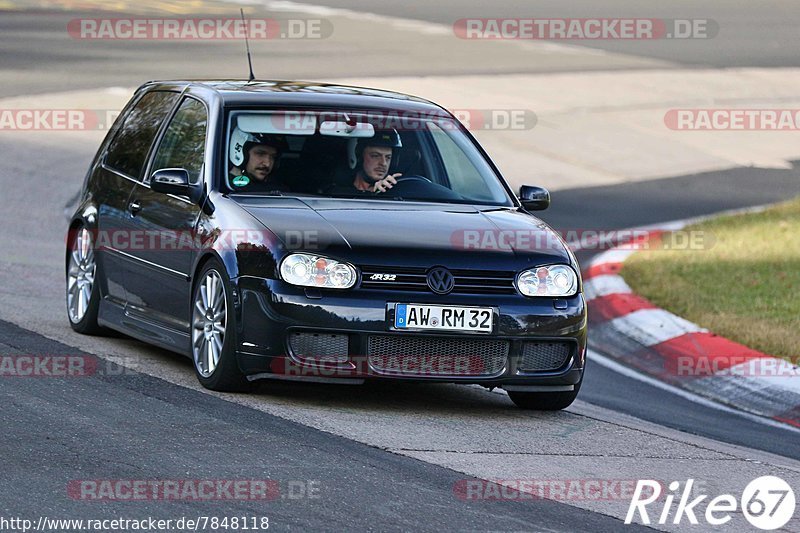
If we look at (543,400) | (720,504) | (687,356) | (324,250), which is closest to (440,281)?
(324,250)

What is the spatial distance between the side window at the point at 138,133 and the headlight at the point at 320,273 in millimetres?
2111

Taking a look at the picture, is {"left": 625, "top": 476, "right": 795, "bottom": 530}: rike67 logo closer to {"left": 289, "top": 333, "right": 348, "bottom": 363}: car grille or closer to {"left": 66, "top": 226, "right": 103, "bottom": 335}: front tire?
{"left": 289, "top": 333, "right": 348, "bottom": 363}: car grille

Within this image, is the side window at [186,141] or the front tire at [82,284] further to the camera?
the front tire at [82,284]

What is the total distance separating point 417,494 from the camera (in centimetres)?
654

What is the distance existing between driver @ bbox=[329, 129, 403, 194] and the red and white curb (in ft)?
7.95

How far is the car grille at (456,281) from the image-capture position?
812cm

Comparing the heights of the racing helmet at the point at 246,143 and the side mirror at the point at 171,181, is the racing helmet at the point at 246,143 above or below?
above

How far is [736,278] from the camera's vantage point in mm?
13172

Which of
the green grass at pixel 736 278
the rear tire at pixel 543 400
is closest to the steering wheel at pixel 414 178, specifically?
the rear tire at pixel 543 400

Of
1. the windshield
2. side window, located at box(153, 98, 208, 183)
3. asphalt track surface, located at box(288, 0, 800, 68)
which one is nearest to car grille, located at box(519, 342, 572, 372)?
the windshield

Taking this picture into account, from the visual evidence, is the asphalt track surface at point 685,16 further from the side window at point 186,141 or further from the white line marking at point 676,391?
the side window at point 186,141

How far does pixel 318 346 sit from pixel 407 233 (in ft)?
2.38

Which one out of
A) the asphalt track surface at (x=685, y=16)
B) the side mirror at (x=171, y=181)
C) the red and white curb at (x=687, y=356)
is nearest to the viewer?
the side mirror at (x=171, y=181)

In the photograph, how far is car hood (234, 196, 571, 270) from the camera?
26.8ft
